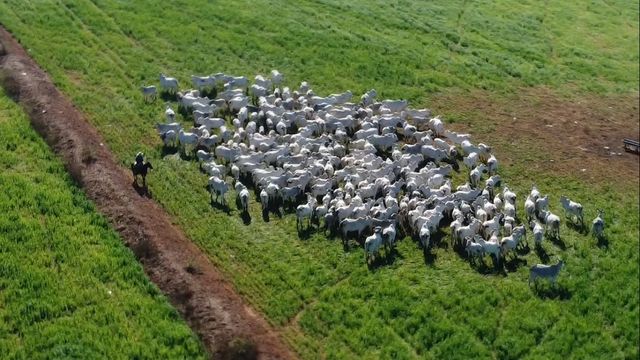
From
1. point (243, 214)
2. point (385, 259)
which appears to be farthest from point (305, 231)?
point (385, 259)

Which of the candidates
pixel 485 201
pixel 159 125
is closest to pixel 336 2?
pixel 159 125

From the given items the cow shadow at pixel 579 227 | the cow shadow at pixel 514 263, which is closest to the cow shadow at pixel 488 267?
the cow shadow at pixel 514 263

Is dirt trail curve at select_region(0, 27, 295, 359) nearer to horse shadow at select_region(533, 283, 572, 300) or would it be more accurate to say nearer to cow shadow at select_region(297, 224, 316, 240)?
cow shadow at select_region(297, 224, 316, 240)

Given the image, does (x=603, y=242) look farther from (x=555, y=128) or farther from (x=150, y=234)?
(x=150, y=234)

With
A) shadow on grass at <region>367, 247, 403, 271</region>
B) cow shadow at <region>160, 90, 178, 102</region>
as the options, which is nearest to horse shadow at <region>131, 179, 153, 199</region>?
cow shadow at <region>160, 90, 178, 102</region>

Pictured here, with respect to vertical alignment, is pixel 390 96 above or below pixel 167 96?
above

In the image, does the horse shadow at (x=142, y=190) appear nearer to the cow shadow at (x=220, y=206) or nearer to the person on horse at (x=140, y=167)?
the person on horse at (x=140, y=167)
